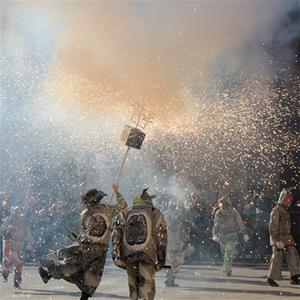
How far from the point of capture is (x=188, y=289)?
8.33 metres

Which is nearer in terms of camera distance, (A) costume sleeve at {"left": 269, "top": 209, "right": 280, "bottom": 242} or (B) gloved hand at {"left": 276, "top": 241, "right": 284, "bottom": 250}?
(B) gloved hand at {"left": 276, "top": 241, "right": 284, "bottom": 250}

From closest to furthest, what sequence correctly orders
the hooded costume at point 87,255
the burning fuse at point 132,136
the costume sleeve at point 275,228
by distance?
the hooded costume at point 87,255, the burning fuse at point 132,136, the costume sleeve at point 275,228

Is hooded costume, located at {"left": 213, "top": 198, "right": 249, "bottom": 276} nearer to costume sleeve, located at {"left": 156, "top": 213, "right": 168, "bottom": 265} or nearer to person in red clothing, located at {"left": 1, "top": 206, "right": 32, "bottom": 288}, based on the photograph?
person in red clothing, located at {"left": 1, "top": 206, "right": 32, "bottom": 288}

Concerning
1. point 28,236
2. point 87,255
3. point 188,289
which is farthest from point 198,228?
point 87,255

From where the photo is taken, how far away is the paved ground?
7625 mm

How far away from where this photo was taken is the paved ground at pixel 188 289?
7625 mm

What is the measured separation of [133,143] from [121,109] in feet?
17.8

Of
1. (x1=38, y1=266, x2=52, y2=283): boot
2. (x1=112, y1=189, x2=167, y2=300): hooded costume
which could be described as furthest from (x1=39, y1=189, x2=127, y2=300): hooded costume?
(x1=112, y1=189, x2=167, y2=300): hooded costume

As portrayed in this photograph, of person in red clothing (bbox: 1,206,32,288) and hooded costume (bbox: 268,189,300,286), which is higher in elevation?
hooded costume (bbox: 268,189,300,286)

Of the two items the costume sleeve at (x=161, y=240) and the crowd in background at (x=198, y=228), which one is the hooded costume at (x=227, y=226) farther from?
the costume sleeve at (x=161, y=240)

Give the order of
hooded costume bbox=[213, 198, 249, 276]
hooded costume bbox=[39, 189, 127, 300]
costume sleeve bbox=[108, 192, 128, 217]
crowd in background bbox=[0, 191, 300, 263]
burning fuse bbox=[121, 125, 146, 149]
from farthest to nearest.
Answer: crowd in background bbox=[0, 191, 300, 263] → hooded costume bbox=[213, 198, 249, 276] → burning fuse bbox=[121, 125, 146, 149] → costume sleeve bbox=[108, 192, 128, 217] → hooded costume bbox=[39, 189, 127, 300]

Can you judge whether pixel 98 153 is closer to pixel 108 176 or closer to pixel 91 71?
pixel 108 176

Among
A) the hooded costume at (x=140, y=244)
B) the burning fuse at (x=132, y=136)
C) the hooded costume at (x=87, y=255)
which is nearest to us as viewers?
the hooded costume at (x=140, y=244)

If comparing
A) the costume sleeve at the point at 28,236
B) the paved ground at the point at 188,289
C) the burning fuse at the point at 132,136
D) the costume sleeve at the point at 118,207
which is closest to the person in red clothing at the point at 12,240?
the paved ground at the point at 188,289
